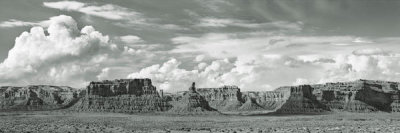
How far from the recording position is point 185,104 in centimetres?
15575

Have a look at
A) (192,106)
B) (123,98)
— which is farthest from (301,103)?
(123,98)

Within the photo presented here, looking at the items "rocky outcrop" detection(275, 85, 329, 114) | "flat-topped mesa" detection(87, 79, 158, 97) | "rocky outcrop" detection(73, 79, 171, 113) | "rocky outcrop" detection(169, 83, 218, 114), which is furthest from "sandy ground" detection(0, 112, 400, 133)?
"rocky outcrop" detection(275, 85, 329, 114)

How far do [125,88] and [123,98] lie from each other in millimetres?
4684

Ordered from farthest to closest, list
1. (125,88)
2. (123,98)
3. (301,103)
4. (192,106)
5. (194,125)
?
(301,103)
(125,88)
(123,98)
(192,106)
(194,125)

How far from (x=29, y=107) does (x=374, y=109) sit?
142256mm

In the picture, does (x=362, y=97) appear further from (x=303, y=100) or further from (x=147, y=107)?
(x=147, y=107)

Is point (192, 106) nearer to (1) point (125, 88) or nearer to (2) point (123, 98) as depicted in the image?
(2) point (123, 98)

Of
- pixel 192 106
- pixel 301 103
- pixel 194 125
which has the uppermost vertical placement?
pixel 301 103

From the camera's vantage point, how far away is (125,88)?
172875mm

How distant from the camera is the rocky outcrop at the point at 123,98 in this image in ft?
536

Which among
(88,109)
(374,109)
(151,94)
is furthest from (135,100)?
(374,109)

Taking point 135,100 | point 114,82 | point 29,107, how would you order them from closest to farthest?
point 135,100
point 114,82
point 29,107

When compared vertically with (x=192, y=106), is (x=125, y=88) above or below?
above

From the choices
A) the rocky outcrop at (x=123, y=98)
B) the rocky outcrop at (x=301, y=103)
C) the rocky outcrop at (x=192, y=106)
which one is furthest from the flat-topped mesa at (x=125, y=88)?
the rocky outcrop at (x=301, y=103)
